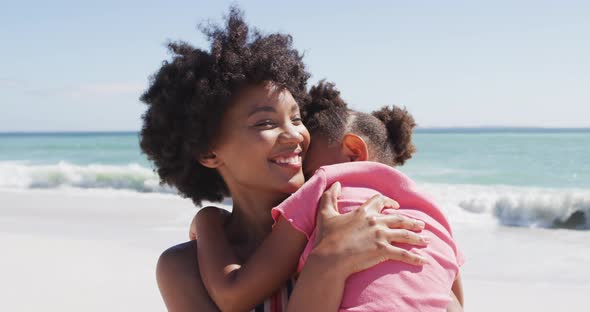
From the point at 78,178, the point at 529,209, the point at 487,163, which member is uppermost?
the point at 78,178

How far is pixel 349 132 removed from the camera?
2463 mm

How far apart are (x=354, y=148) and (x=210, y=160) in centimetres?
53

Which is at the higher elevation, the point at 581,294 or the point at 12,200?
the point at 12,200

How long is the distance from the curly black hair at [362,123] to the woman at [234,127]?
0.13 m

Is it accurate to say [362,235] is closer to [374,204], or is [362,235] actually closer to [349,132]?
[374,204]

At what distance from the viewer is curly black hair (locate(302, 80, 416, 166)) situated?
8.01 feet

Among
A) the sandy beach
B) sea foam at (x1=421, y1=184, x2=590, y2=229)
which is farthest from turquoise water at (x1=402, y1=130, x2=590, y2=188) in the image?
the sandy beach

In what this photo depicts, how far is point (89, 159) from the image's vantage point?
2492cm

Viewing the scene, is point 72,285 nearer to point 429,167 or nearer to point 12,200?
point 12,200

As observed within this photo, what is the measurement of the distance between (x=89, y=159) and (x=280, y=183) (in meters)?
24.0

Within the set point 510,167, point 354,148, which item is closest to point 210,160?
point 354,148

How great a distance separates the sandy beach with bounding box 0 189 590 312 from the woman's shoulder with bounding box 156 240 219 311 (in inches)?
139

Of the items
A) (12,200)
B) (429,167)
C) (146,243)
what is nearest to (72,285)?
(146,243)

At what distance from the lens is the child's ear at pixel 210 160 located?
2.27 meters
